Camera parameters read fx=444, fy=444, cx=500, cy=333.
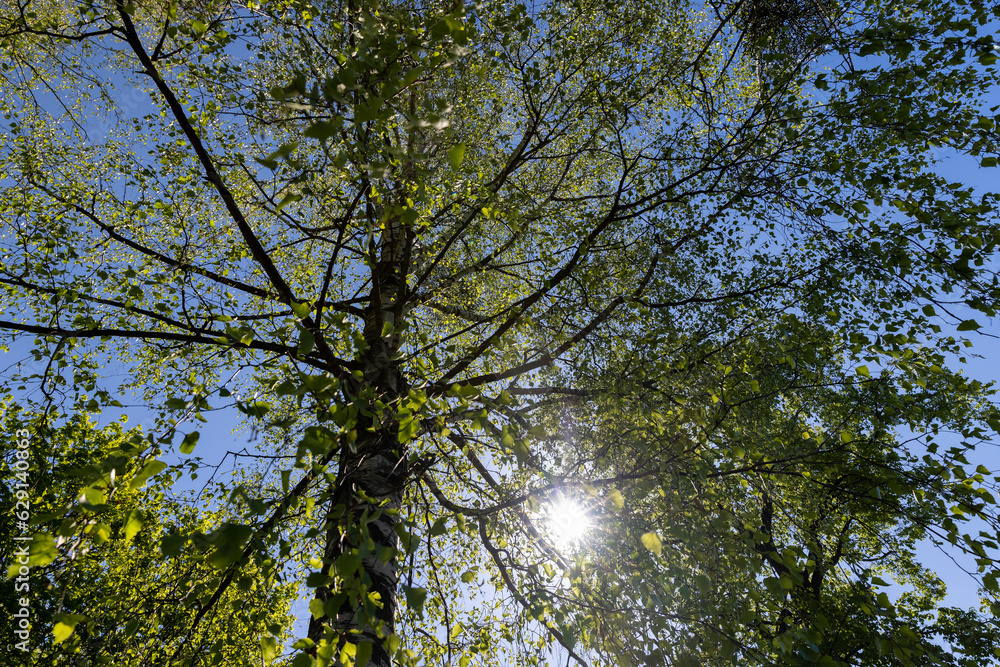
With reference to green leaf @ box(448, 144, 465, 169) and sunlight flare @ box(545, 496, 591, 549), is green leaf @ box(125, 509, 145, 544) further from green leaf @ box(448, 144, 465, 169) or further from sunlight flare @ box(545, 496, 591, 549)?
sunlight flare @ box(545, 496, 591, 549)

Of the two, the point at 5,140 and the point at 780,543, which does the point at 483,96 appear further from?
the point at 780,543

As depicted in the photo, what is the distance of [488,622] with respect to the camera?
5145mm

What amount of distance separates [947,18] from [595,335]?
430 cm

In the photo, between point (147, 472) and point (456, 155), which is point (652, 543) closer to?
point (456, 155)

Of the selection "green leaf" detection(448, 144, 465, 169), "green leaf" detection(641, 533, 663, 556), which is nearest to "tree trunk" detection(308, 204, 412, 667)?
"green leaf" detection(448, 144, 465, 169)

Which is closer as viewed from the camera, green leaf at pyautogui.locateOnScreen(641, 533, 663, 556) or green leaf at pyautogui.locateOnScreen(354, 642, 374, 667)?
green leaf at pyautogui.locateOnScreen(354, 642, 374, 667)

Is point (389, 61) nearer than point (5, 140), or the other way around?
point (389, 61)

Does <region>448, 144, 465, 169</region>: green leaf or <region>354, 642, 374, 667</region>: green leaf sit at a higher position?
<region>448, 144, 465, 169</region>: green leaf

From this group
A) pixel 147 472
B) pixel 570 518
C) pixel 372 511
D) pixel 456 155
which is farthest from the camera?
pixel 570 518

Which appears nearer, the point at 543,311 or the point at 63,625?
the point at 63,625

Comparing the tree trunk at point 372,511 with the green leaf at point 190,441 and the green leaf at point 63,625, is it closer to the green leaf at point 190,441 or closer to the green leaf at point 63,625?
the green leaf at point 190,441

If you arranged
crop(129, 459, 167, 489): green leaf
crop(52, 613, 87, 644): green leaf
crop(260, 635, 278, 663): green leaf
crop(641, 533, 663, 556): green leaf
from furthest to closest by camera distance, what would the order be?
1. crop(641, 533, 663, 556): green leaf
2. crop(260, 635, 278, 663): green leaf
3. crop(129, 459, 167, 489): green leaf
4. crop(52, 613, 87, 644): green leaf

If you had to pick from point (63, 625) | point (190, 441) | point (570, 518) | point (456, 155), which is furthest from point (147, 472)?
point (570, 518)

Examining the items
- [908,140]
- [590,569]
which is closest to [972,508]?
[590,569]
